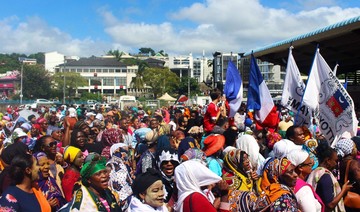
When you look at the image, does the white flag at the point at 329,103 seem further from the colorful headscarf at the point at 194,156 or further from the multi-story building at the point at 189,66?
the multi-story building at the point at 189,66

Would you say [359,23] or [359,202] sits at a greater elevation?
[359,23]

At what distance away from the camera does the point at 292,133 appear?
6055 millimetres

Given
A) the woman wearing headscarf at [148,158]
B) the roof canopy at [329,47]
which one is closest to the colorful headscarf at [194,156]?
the woman wearing headscarf at [148,158]

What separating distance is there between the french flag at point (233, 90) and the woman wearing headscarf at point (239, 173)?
4.48 meters

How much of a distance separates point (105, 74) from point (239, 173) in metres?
108

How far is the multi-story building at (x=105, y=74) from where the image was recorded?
359 ft

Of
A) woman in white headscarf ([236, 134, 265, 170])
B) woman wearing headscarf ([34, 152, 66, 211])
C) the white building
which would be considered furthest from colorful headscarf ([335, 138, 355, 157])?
the white building

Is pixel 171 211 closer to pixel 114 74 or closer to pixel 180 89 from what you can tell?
pixel 180 89

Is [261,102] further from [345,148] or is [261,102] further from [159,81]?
[159,81]

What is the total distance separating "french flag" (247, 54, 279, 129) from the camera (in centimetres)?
827

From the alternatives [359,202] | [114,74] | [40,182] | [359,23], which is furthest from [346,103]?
[114,74]

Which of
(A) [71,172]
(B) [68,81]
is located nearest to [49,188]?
(A) [71,172]

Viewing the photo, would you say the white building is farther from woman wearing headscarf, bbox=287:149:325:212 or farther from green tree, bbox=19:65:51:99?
woman wearing headscarf, bbox=287:149:325:212

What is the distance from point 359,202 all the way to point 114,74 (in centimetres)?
10672
